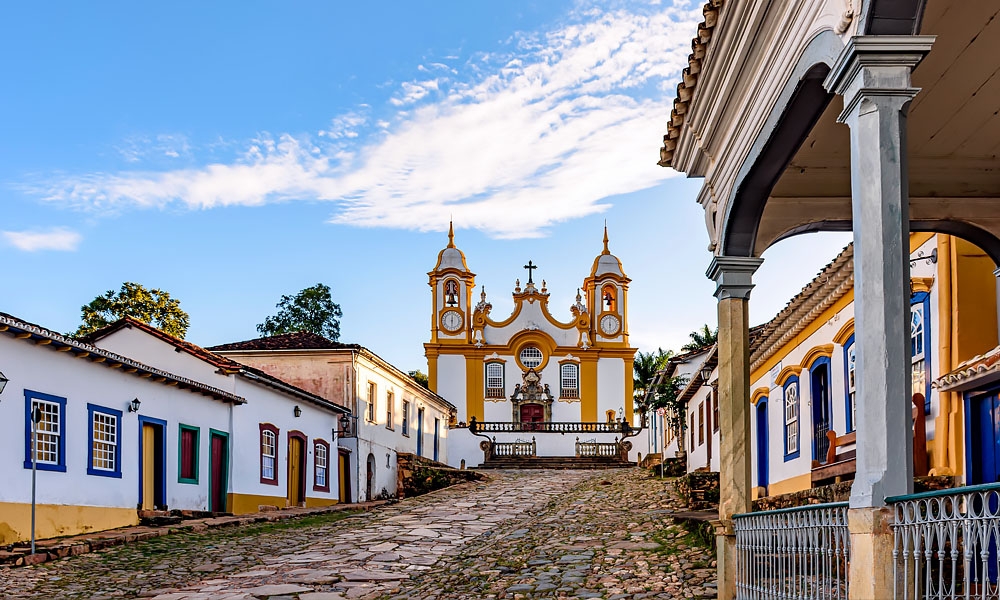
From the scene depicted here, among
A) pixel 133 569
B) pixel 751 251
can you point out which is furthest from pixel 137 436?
pixel 751 251

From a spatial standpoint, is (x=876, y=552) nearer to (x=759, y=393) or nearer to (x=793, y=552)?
(x=793, y=552)

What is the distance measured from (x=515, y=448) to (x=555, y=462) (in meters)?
2.35

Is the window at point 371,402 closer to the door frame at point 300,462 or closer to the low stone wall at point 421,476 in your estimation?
the low stone wall at point 421,476

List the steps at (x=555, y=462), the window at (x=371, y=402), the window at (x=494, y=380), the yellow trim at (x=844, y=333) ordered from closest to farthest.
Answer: the yellow trim at (x=844, y=333)
the window at (x=371, y=402)
the steps at (x=555, y=462)
the window at (x=494, y=380)

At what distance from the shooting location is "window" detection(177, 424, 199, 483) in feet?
64.0

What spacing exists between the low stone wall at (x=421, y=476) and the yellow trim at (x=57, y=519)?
13697 millimetres

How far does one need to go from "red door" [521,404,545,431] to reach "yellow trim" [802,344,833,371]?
3216 cm

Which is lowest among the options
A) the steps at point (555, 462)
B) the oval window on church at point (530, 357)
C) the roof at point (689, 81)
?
the steps at point (555, 462)

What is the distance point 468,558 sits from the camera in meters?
12.7

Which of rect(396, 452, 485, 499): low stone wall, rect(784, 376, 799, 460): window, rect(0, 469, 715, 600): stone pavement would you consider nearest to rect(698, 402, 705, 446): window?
rect(396, 452, 485, 499): low stone wall

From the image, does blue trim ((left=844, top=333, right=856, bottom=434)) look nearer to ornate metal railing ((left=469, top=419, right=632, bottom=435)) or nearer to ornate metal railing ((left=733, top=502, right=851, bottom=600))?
ornate metal railing ((left=733, top=502, right=851, bottom=600))

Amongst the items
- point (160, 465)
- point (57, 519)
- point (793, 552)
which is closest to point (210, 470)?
point (160, 465)

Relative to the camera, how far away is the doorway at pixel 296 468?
2458cm

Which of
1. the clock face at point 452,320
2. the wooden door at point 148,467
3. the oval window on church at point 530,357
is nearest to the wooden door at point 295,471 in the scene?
the wooden door at point 148,467
